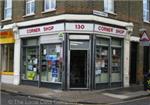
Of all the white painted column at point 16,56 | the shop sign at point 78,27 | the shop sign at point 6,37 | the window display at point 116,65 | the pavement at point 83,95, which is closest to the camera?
the pavement at point 83,95

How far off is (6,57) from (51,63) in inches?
219

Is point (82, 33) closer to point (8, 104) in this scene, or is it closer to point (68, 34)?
point (68, 34)

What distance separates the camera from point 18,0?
2281 centimetres

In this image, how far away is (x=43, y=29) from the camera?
19.9m

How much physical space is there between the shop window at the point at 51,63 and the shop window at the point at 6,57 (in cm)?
391

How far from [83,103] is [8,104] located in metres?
3.29

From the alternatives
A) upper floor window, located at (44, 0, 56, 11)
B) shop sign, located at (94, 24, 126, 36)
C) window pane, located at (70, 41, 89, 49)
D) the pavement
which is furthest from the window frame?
the pavement

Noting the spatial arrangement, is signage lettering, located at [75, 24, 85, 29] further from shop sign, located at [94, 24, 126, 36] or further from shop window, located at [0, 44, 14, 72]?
shop window, located at [0, 44, 14, 72]

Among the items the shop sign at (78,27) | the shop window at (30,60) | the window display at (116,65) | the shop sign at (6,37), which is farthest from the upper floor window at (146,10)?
the shop sign at (6,37)

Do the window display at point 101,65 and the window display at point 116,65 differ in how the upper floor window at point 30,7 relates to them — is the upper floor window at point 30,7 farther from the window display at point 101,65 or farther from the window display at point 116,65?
the window display at point 116,65

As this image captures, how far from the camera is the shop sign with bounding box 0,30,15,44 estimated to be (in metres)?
22.7

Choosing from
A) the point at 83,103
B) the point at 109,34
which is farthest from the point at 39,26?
the point at 83,103

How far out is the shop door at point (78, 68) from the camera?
741 inches

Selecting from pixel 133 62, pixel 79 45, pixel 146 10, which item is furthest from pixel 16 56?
pixel 146 10
